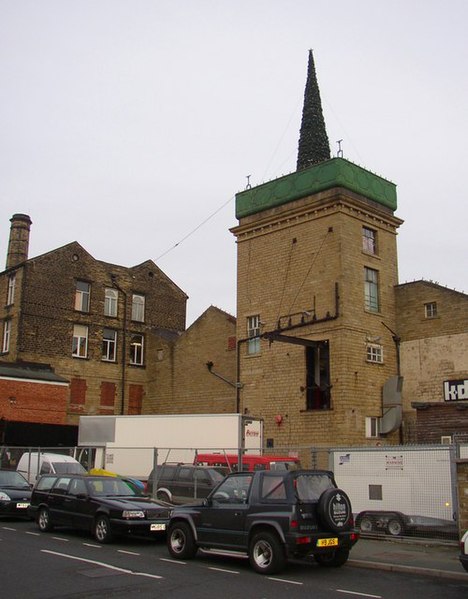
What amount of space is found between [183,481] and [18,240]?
95.6 feet

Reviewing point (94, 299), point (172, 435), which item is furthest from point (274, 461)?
point (94, 299)

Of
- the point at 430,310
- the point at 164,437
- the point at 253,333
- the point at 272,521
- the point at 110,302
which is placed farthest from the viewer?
the point at 110,302

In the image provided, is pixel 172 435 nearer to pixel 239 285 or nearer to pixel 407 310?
pixel 239 285

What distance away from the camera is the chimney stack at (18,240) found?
145ft

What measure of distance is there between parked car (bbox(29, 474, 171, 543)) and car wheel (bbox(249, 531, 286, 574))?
12.3 ft

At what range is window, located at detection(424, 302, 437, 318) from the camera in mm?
30155

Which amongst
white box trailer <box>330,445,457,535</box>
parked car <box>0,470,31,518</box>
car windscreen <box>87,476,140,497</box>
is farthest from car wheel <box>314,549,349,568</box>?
parked car <box>0,470,31,518</box>

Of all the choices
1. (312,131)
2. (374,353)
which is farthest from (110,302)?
(374,353)

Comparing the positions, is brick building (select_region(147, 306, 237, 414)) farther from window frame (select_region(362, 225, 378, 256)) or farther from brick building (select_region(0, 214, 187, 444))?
window frame (select_region(362, 225, 378, 256))

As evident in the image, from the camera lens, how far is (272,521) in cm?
1120

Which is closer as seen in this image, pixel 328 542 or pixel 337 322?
pixel 328 542

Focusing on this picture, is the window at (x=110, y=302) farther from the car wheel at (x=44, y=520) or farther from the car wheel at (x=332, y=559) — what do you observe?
the car wheel at (x=332, y=559)

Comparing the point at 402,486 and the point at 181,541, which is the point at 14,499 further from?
the point at 402,486

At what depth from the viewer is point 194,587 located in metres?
9.89
